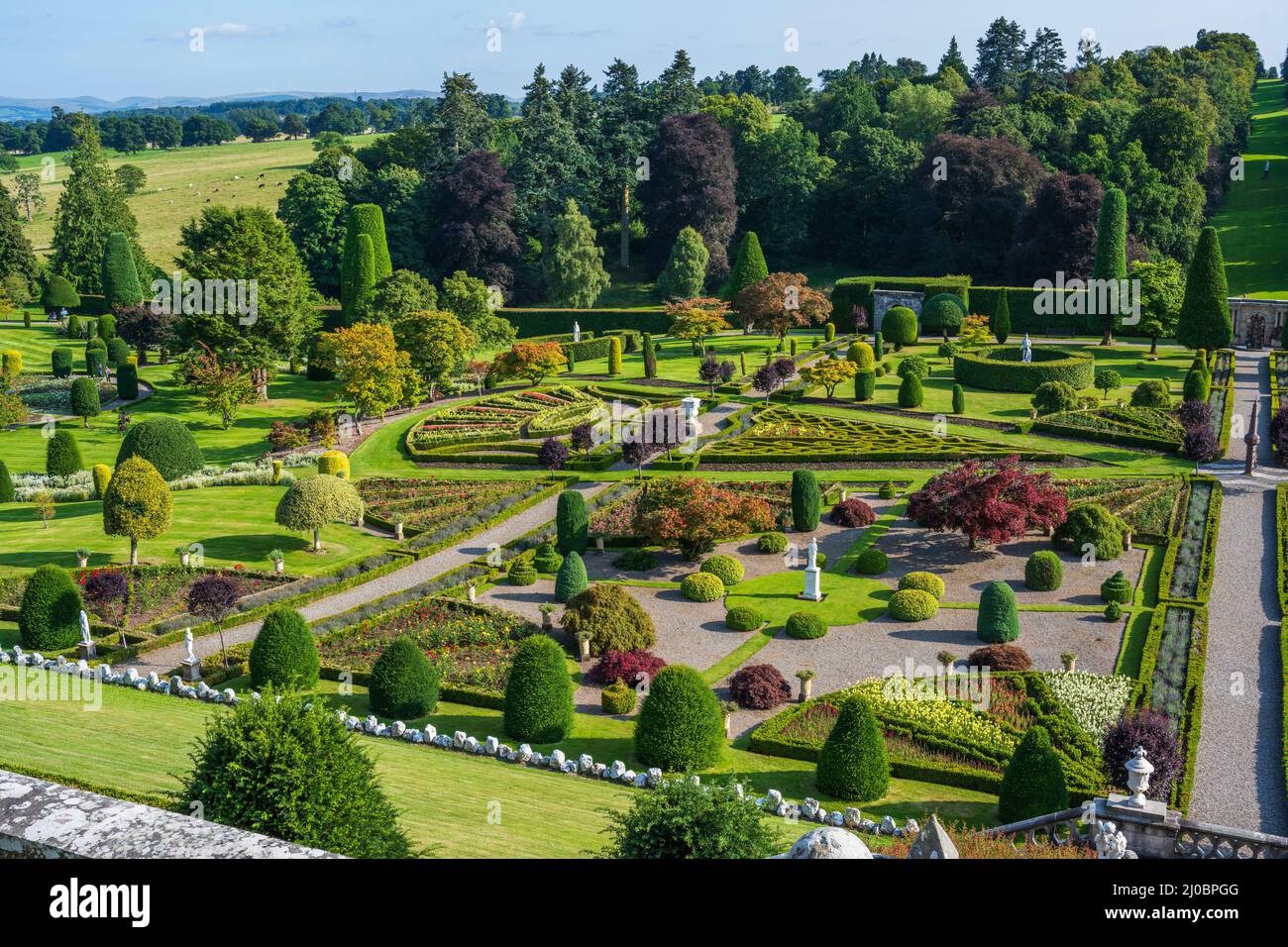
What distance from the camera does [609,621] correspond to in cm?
3409

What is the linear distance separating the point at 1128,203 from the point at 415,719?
75.0 metres

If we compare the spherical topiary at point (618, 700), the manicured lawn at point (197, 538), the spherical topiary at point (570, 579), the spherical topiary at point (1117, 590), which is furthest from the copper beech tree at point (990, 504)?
the manicured lawn at point (197, 538)

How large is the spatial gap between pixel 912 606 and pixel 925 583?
6.25 ft

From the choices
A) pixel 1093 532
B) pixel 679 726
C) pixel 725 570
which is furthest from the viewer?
pixel 1093 532

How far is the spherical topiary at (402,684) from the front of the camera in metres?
30.0

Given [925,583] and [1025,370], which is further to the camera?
[1025,370]

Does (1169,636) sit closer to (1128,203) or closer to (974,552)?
(974,552)

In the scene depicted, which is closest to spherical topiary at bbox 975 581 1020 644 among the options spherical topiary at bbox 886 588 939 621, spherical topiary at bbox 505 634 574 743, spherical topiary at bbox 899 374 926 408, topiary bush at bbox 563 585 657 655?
spherical topiary at bbox 886 588 939 621

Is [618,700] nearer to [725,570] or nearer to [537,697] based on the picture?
[537,697]

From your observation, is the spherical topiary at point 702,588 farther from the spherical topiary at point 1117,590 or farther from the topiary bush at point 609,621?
the spherical topiary at point 1117,590

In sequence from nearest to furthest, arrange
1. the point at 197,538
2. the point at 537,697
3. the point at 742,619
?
the point at 537,697, the point at 742,619, the point at 197,538

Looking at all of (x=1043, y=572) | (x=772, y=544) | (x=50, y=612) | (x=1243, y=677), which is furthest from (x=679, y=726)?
(x=50, y=612)
